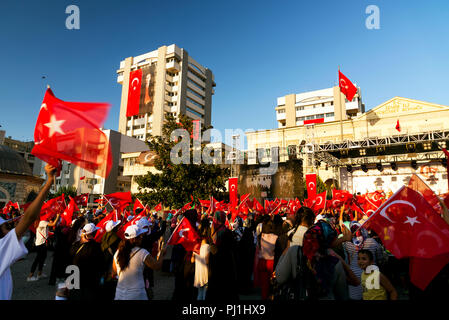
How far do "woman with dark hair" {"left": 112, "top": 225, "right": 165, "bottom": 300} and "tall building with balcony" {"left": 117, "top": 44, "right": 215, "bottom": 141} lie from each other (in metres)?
60.6

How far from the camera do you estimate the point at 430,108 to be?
31422 millimetres

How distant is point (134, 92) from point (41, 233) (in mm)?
65159

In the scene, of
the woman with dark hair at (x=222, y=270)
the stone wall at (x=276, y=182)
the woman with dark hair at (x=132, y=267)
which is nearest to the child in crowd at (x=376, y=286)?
the woman with dark hair at (x=222, y=270)

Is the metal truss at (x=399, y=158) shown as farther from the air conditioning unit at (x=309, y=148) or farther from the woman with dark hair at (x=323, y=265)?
the woman with dark hair at (x=323, y=265)

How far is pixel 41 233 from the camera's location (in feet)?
22.0

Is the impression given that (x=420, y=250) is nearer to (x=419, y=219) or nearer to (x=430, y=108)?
(x=419, y=219)

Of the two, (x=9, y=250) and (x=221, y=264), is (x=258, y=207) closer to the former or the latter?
(x=221, y=264)

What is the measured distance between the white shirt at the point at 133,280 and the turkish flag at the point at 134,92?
66484 millimetres

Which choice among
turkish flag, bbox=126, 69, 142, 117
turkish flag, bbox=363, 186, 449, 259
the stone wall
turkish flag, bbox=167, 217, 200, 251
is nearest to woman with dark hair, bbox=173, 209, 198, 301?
turkish flag, bbox=167, 217, 200, 251

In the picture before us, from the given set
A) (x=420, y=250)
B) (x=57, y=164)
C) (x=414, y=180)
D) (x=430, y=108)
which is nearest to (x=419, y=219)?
(x=420, y=250)

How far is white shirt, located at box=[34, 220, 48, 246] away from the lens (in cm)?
663

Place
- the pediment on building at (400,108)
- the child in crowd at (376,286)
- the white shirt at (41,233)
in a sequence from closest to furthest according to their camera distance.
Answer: the child in crowd at (376,286), the white shirt at (41,233), the pediment on building at (400,108)

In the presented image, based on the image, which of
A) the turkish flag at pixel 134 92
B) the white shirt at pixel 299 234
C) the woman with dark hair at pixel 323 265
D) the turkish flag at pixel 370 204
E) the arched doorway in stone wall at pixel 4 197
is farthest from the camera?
the turkish flag at pixel 134 92

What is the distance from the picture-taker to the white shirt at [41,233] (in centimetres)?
663
